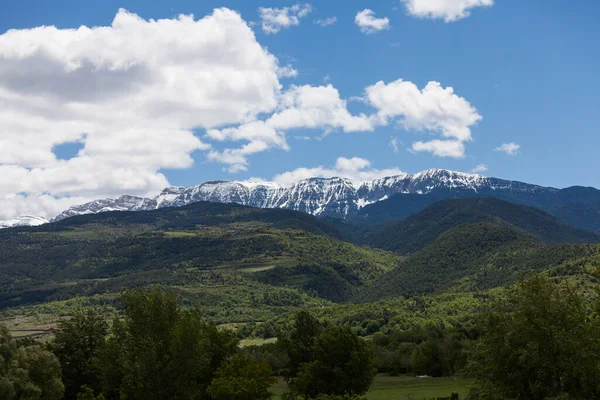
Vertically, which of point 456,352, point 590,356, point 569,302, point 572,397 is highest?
point 569,302

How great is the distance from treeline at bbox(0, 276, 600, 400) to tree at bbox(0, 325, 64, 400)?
148 millimetres

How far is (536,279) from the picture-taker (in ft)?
184

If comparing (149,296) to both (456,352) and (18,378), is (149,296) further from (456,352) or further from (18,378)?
(456,352)

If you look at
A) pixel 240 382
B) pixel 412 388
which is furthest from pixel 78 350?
pixel 412 388

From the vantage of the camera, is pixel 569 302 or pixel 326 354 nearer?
pixel 569 302

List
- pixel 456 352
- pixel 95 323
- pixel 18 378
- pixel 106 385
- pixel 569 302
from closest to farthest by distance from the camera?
1. pixel 569 302
2. pixel 18 378
3. pixel 106 385
4. pixel 95 323
5. pixel 456 352

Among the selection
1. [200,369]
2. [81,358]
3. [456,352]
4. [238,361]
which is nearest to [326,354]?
[238,361]

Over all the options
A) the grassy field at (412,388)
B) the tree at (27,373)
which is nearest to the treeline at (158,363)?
the tree at (27,373)

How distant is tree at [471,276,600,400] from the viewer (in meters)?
51.6

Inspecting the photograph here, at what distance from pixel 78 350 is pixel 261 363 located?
110 ft

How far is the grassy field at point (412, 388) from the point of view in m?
91.4

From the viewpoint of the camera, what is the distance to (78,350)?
95875 millimetres

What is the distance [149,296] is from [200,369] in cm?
1243

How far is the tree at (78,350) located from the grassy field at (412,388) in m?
35.5
